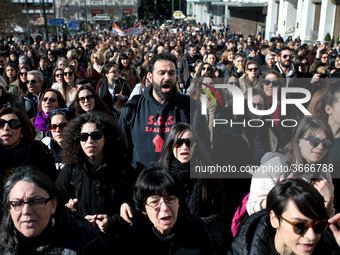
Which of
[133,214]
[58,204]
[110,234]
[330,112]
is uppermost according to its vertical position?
[330,112]

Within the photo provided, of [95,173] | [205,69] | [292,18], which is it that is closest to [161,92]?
[95,173]

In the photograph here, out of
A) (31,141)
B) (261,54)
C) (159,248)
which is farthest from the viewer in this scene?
(261,54)

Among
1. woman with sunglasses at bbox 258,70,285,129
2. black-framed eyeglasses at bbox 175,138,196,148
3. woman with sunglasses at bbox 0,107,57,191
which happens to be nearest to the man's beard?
black-framed eyeglasses at bbox 175,138,196,148

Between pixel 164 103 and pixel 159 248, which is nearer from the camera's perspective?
pixel 159 248

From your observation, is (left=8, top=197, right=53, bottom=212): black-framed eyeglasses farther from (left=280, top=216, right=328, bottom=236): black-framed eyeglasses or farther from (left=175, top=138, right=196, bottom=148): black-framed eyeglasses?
(left=280, top=216, right=328, bottom=236): black-framed eyeglasses

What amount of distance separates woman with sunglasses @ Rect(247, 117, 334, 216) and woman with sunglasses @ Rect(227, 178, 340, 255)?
1.52 ft

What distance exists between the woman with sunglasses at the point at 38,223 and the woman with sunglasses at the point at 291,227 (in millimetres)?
995

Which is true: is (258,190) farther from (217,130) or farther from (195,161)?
→ (217,130)

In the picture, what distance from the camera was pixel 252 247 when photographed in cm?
225

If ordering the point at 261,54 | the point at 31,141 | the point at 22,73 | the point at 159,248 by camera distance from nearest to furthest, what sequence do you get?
the point at 159,248 → the point at 31,141 → the point at 22,73 → the point at 261,54

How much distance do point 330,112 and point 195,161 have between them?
160 cm

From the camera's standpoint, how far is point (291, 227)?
2127 millimetres

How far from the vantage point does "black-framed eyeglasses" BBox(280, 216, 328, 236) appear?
6.88ft

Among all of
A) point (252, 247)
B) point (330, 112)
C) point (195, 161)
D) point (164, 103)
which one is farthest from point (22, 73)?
point (252, 247)
